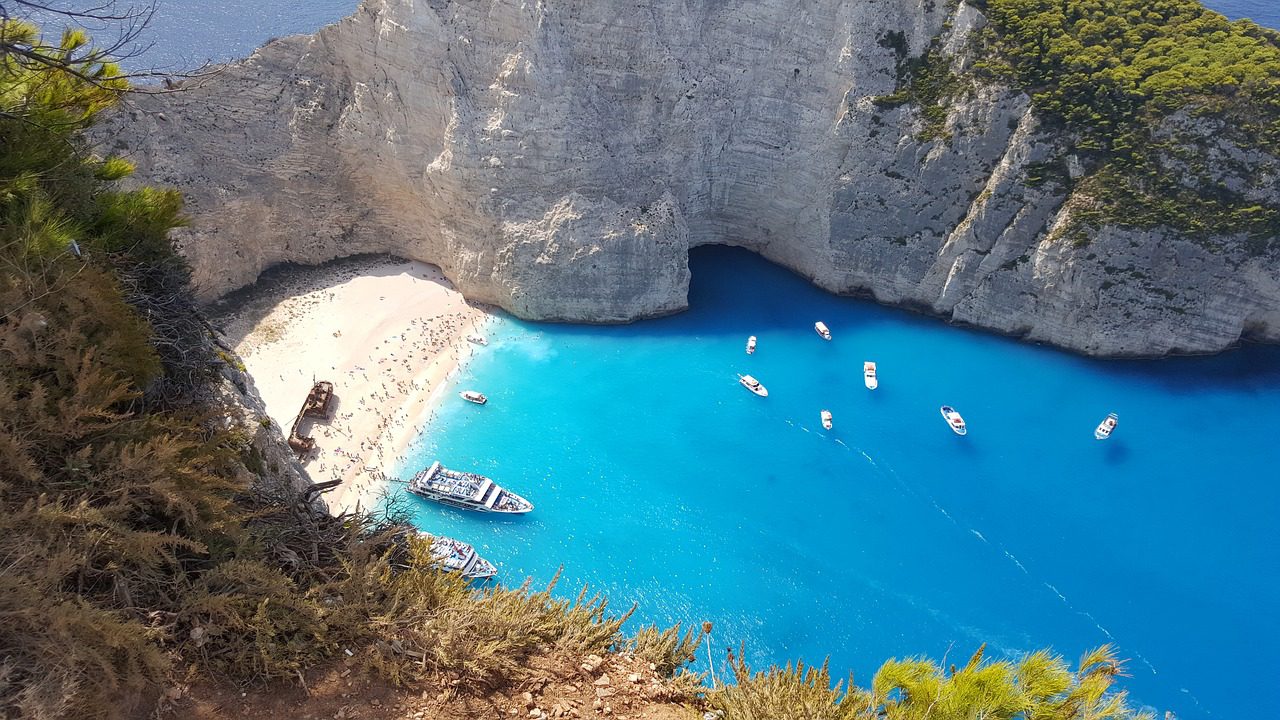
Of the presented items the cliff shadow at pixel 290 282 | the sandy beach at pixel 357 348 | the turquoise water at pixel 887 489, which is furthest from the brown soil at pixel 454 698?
the cliff shadow at pixel 290 282

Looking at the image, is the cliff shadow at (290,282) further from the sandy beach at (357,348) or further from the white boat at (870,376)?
the white boat at (870,376)

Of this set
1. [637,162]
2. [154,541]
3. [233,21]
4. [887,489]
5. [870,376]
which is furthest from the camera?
[233,21]

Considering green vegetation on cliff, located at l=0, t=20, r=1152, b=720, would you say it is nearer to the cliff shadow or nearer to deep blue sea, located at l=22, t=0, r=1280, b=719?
deep blue sea, located at l=22, t=0, r=1280, b=719

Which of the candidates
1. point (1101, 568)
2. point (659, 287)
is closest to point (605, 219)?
point (659, 287)

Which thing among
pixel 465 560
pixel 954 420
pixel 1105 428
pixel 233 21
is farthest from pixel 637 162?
pixel 233 21

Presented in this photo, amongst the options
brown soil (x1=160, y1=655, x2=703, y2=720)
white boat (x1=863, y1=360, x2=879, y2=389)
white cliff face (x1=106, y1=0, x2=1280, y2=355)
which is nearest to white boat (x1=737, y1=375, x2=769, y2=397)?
white boat (x1=863, y1=360, x2=879, y2=389)

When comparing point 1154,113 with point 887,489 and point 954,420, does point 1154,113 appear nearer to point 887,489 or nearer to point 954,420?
point 954,420

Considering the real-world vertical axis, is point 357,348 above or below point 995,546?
below
